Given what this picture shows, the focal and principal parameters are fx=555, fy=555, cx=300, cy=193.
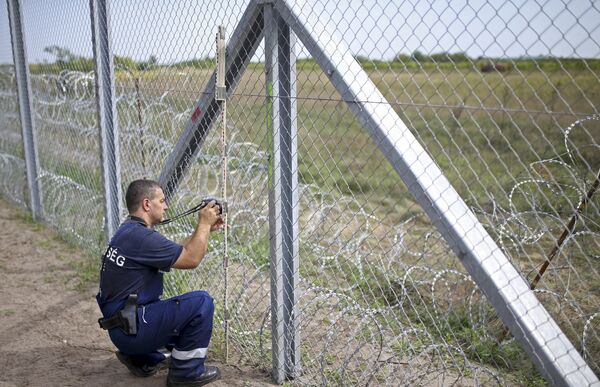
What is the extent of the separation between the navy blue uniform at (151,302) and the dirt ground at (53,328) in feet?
1.18

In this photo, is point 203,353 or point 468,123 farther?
point 468,123

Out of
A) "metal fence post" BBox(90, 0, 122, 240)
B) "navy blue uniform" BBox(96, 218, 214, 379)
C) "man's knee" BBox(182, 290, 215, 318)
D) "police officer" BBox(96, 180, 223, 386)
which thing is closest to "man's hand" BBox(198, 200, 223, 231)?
"police officer" BBox(96, 180, 223, 386)

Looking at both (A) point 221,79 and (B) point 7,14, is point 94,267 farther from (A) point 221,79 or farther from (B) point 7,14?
(B) point 7,14

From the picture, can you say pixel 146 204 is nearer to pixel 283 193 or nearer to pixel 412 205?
pixel 283 193

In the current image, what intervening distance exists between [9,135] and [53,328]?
564 cm

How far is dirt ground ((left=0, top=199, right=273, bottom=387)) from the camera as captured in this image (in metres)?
3.85

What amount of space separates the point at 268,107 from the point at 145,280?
1.31 m

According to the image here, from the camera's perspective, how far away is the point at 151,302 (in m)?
3.52

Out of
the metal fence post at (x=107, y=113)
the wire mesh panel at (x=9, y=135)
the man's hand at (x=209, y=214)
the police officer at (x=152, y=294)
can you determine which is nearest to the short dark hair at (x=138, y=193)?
the police officer at (x=152, y=294)

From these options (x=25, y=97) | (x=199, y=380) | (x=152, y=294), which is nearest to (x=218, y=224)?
(x=152, y=294)

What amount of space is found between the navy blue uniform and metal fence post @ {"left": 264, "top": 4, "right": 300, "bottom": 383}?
48 centimetres

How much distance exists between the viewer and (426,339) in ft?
14.5

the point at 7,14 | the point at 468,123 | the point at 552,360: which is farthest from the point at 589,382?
the point at 468,123

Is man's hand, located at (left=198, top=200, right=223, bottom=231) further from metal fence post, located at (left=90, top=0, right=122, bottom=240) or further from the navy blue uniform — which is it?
metal fence post, located at (left=90, top=0, right=122, bottom=240)
